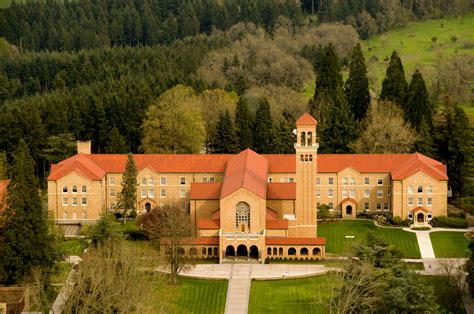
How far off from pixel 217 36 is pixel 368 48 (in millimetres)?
25431

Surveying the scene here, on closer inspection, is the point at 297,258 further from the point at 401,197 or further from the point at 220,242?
the point at 401,197

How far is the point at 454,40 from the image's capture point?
17662 cm

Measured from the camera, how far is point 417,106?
120 meters

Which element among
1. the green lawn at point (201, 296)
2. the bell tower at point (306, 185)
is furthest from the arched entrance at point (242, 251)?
the green lawn at point (201, 296)

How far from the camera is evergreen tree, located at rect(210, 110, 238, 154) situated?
121250 mm

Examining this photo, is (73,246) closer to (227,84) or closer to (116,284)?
(116,284)

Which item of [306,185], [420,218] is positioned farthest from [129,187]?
[420,218]

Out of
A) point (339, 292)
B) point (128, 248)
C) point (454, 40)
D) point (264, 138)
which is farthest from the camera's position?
point (454, 40)

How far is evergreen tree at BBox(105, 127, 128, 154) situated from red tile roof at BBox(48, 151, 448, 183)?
1033cm

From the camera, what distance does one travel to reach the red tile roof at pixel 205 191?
10038cm

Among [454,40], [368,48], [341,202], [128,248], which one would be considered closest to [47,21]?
[368,48]

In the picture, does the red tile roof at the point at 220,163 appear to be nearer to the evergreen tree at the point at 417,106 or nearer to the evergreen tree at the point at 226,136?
the evergreen tree at the point at 417,106

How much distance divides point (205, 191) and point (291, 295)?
60.7 ft

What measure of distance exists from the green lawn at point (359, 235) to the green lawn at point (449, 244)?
185 cm
